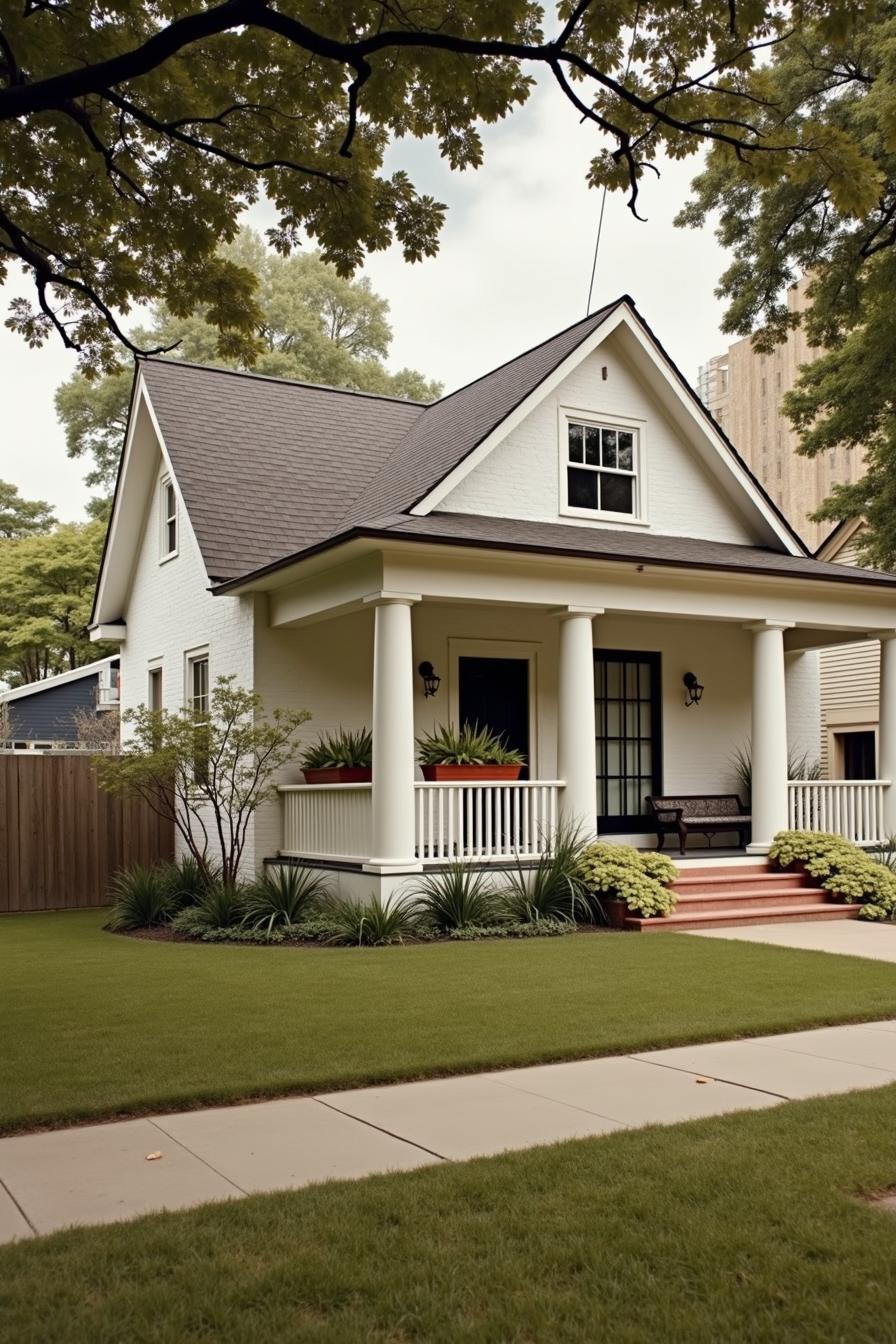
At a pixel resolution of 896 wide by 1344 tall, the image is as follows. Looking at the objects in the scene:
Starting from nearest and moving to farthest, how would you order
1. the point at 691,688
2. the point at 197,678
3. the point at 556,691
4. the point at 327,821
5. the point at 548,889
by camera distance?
the point at 548,889 < the point at 327,821 < the point at 556,691 < the point at 691,688 < the point at 197,678

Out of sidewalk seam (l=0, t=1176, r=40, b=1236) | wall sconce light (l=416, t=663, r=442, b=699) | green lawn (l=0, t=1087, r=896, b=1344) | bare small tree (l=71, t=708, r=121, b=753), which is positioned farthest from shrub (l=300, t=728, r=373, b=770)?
bare small tree (l=71, t=708, r=121, b=753)

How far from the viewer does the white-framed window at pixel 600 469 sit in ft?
52.9

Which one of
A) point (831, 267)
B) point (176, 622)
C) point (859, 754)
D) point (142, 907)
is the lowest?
point (142, 907)

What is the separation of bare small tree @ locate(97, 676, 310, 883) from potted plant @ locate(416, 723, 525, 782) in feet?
4.87

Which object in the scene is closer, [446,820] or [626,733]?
[446,820]

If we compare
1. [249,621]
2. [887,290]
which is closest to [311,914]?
[249,621]

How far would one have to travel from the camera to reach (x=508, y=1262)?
3.76 metres

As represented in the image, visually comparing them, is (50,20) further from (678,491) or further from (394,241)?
(678,491)

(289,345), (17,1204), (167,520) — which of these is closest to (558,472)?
(167,520)

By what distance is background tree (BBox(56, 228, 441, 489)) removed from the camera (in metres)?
41.4

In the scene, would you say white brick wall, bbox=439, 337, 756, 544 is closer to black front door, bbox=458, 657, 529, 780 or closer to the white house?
the white house

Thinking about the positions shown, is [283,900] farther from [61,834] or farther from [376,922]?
[61,834]

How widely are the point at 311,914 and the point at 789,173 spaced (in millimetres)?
8607

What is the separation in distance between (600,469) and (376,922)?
7.24 m
